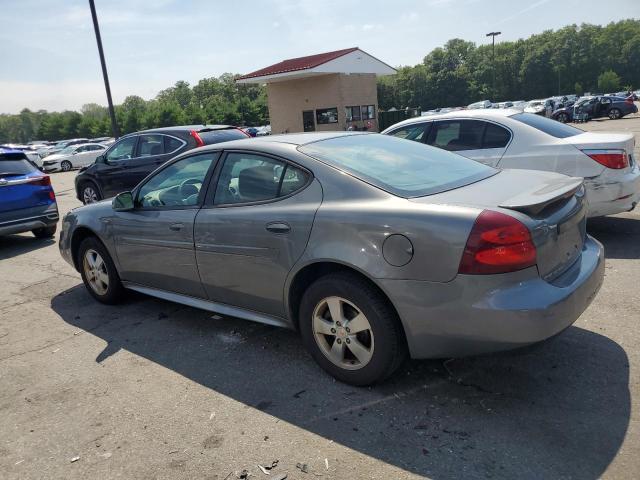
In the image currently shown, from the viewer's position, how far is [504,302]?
8.45ft

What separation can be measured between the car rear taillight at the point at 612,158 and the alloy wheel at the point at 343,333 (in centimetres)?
401

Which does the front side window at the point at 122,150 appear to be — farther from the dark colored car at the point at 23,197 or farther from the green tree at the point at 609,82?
the green tree at the point at 609,82

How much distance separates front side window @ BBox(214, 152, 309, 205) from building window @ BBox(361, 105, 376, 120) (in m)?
34.2

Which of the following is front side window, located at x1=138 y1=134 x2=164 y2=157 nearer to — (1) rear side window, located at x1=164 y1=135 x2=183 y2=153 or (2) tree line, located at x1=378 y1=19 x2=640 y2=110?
(1) rear side window, located at x1=164 y1=135 x2=183 y2=153

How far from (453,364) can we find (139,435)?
1987 mm

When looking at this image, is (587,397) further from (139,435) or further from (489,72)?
(489,72)

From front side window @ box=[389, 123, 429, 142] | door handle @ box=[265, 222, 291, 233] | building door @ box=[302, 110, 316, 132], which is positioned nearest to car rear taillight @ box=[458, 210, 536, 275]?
door handle @ box=[265, 222, 291, 233]

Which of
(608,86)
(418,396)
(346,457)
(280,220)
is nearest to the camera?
(346,457)

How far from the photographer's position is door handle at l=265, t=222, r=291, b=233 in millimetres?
3255

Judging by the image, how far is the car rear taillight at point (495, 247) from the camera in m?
2.58

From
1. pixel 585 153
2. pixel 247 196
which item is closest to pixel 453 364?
pixel 247 196

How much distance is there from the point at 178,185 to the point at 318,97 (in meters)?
32.2

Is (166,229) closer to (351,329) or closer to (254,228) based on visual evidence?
(254,228)

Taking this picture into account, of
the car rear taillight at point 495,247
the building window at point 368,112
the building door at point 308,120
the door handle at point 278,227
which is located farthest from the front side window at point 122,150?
the building window at point 368,112
